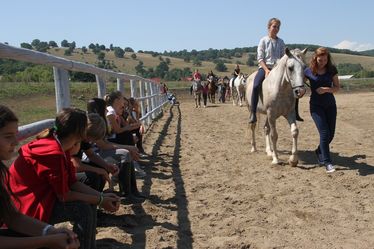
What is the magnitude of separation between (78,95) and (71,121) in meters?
4.03

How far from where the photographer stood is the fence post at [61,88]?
4262 millimetres

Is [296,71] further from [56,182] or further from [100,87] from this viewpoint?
[56,182]

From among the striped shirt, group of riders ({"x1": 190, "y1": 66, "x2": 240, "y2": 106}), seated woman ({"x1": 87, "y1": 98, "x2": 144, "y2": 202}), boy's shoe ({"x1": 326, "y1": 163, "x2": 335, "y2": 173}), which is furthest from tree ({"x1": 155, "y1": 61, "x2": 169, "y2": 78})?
seated woman ({"x1": 87, "y1": 98, "x2": 144, "y2": 202})

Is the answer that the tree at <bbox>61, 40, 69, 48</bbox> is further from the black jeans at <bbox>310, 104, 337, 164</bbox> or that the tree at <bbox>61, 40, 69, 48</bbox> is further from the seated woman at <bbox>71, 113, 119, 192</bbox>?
the seated woman at <bbox>71, 113, 119, 192</bbox>

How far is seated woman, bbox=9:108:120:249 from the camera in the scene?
8.87ft

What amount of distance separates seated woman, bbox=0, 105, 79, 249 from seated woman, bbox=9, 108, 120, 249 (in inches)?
13.5

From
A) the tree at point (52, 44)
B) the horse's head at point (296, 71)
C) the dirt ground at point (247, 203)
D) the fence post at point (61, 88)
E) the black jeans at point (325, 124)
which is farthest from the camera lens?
the tree at point (52, 44)

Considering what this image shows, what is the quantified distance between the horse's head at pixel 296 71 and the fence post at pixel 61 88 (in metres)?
3.52

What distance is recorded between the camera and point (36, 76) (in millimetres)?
4441

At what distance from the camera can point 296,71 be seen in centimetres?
671

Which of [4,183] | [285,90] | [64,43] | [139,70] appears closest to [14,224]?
[4,183]

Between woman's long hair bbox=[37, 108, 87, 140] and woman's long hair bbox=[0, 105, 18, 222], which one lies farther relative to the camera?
woman's long hair bbox=[37, 108, 87, 140]

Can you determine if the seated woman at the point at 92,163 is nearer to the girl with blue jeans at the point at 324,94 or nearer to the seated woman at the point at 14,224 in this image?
the seated woman at the point at 14,224

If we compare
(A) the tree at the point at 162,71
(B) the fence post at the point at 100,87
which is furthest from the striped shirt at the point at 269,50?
(A) the tree at the point at 162,71
